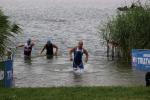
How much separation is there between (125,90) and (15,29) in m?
5.52

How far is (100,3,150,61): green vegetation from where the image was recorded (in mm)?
32125

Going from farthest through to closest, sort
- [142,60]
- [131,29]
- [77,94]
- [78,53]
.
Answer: [131,29]
[78,53]
[142,60]
[77,94]

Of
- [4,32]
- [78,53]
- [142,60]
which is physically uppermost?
[4,32]

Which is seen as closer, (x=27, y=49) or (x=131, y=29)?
(x=131, y=29)

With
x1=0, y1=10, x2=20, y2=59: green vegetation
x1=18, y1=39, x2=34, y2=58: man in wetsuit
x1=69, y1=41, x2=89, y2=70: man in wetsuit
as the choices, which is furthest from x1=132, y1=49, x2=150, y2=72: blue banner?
x1=18, y1=39, x2=34, y2=58: man in wetsuit

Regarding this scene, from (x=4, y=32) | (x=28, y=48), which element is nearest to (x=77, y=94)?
(x=4, y=32)

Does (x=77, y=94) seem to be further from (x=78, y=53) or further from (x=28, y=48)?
(x=28, y=48)

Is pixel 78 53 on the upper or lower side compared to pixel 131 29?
lower

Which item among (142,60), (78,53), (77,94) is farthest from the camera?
(78,53)

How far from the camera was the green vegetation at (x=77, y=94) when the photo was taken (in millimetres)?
14035

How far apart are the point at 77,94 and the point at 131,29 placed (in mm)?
18557

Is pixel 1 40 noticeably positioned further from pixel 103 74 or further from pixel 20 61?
pixel 20 61

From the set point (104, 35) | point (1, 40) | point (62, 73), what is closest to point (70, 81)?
point (62, 73)

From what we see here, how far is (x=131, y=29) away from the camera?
32.8 metres
